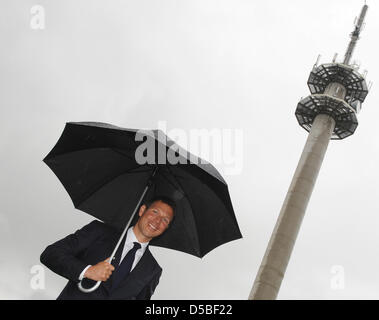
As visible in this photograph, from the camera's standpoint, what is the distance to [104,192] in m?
5.11

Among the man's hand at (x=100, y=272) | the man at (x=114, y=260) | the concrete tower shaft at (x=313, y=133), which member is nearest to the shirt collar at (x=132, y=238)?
the man at (x=114, y=260)

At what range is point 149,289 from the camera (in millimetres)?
4340

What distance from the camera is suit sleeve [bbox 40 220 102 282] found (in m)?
3.85

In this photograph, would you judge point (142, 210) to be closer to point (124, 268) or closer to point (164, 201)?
point (164, 201)

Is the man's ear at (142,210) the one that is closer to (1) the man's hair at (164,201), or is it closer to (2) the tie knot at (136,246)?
(1) the man's hair at (164,201)

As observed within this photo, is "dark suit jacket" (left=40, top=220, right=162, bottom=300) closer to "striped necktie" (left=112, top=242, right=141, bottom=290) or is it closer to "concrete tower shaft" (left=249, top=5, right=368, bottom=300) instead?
"striped necktie" (left=112, top=242, right=141, bottom=290)

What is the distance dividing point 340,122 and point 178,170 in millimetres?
23489

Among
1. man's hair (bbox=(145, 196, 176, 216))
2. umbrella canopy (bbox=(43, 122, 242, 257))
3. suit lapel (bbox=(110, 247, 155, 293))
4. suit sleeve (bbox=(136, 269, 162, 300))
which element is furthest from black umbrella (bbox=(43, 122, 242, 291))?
suit sleeve (bbox=(136, 269, 162, 300))

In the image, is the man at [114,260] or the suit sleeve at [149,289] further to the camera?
the suit sleeve at [149,289]

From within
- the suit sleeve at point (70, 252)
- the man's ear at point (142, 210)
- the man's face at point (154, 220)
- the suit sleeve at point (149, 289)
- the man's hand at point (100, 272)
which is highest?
the man's ear at point (142, 210)

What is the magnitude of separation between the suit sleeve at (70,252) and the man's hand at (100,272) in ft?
0.29

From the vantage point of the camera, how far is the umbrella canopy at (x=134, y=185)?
4852 millimetres
